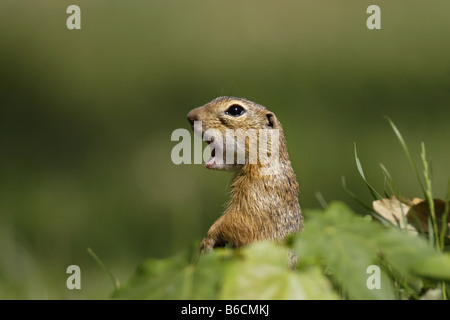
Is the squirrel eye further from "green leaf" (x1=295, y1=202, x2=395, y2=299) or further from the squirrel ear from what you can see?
"green leaf" (x1=295, y1=202, x2=395, y2=299)

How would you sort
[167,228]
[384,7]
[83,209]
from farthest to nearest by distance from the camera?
[384,7] → [83,209] → [167,228]

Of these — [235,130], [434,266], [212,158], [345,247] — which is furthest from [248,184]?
[434,266]

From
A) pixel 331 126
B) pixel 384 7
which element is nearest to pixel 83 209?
pixel 331 126

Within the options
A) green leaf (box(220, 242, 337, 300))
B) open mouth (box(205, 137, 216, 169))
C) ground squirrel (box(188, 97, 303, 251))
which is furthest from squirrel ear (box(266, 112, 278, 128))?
green leaf (box(220, 242, 337, 300))

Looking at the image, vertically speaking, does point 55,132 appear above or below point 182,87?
below

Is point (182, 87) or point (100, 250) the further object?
point (182, 87)

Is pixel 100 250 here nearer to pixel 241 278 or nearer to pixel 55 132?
pixel 55 132

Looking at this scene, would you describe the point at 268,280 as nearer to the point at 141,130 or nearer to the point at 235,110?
the point at 235,110
